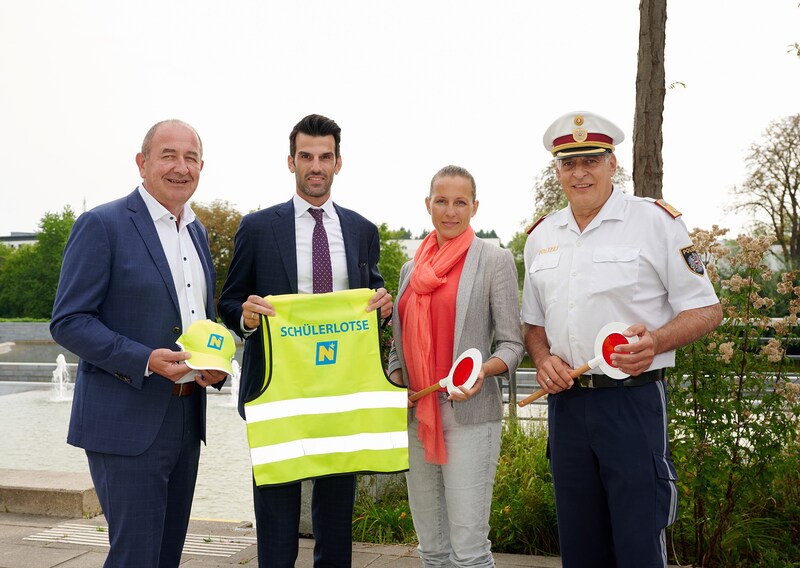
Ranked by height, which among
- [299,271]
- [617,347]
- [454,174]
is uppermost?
[454,174]

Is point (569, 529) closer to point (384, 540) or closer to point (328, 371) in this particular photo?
point (328, 371)

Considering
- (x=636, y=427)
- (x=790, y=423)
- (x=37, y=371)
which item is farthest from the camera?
(x=37, y=371)

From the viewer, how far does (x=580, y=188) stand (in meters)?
3.47

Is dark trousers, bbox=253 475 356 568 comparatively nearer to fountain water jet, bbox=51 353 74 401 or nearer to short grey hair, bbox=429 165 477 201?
short grey hair, bbox=429 165 477 201

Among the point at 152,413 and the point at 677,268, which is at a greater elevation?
the point at 677,268

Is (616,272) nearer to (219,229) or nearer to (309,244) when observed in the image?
(309,244)

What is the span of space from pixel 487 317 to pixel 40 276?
67.5 m

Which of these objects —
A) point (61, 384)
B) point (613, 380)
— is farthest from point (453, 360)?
point (61, 384)

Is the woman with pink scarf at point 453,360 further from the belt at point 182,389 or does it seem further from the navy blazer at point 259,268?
the belt at point 182,389

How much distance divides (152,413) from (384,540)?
283 centimetres

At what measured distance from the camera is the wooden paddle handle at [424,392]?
3445 millimetres

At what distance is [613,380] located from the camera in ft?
10.7

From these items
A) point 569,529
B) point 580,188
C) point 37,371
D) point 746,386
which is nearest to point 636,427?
point 569,529

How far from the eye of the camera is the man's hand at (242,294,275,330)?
353 cm
